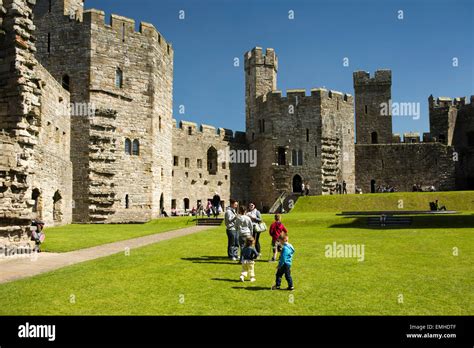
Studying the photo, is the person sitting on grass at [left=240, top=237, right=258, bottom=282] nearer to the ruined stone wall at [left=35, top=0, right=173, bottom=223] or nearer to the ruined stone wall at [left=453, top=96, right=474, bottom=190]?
the ruined stone wall at [left=35, top=0, right=173, bottom=223]

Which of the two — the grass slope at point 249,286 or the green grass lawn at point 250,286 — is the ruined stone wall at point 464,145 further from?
the grass slope at point 249,286

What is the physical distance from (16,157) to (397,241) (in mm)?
14843

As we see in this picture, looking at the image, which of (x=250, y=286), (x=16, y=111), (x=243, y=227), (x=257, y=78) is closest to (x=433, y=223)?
(x=243, y=227)

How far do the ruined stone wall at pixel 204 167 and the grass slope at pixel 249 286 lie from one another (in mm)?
30016

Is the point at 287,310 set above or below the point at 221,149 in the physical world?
below

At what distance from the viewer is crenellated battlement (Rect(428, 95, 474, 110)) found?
55.8m

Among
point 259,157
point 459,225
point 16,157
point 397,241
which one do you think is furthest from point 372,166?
point 16,157

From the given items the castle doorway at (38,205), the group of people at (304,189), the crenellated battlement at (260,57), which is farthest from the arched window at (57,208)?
the crenellated battlement at (260,57)


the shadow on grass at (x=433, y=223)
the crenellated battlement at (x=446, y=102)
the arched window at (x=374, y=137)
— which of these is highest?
the crenellated battlement at (x=446, y=102)

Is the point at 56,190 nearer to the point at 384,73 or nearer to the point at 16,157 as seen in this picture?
the point at 16,157

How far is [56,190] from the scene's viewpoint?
92.8 feet

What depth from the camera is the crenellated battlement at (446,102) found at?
183 feet

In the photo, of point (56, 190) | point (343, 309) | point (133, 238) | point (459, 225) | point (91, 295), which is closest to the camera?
point (343, 309)

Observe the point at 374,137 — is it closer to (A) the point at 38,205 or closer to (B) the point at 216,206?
(B) the point at 216,206
